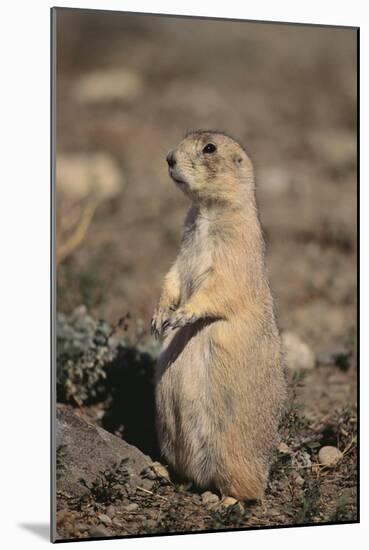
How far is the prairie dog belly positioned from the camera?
6.12m

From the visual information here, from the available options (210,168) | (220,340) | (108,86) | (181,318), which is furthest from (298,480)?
(108,86)

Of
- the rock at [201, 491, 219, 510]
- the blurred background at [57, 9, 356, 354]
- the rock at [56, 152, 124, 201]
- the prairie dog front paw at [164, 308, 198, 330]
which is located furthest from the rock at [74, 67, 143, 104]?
the rock at [201, 491, 219, 510]

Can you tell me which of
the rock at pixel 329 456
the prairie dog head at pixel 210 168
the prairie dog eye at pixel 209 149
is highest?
the prairie dog eye at pixel 209 149

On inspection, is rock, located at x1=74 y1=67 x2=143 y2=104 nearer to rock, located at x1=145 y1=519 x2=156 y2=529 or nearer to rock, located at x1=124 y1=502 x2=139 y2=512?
rock, located at x1=124 y1=502 x2=139 y2=512

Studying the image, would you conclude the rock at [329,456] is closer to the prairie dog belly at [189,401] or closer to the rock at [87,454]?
the prairie dog belly at [189,401]

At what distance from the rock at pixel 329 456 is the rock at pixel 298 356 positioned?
1.77m

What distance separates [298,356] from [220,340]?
3084 millimetres

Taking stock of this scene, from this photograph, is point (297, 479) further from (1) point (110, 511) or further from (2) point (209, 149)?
(2) point (209, 149)

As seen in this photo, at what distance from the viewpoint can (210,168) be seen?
245 inches

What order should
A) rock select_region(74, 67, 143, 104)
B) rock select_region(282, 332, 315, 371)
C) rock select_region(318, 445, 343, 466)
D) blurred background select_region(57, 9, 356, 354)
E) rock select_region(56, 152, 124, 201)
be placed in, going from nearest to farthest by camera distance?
rock select_region(318, 445, 343, 466)
rock select_region(282, 332, 315, 371)
blurred background select_region(57, 9, 356, 354)
rock select_region(56, 152, 124, 201)
rock select_region(74, 67, 143, 104)

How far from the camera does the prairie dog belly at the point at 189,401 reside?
20.1ft

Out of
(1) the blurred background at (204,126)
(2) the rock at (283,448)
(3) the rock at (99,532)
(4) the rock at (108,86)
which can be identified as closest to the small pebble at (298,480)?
(2) the rock at (283,448)

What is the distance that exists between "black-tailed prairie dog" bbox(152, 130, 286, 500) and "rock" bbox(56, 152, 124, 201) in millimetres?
5605

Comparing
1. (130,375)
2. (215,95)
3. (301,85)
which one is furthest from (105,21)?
(130,375)
